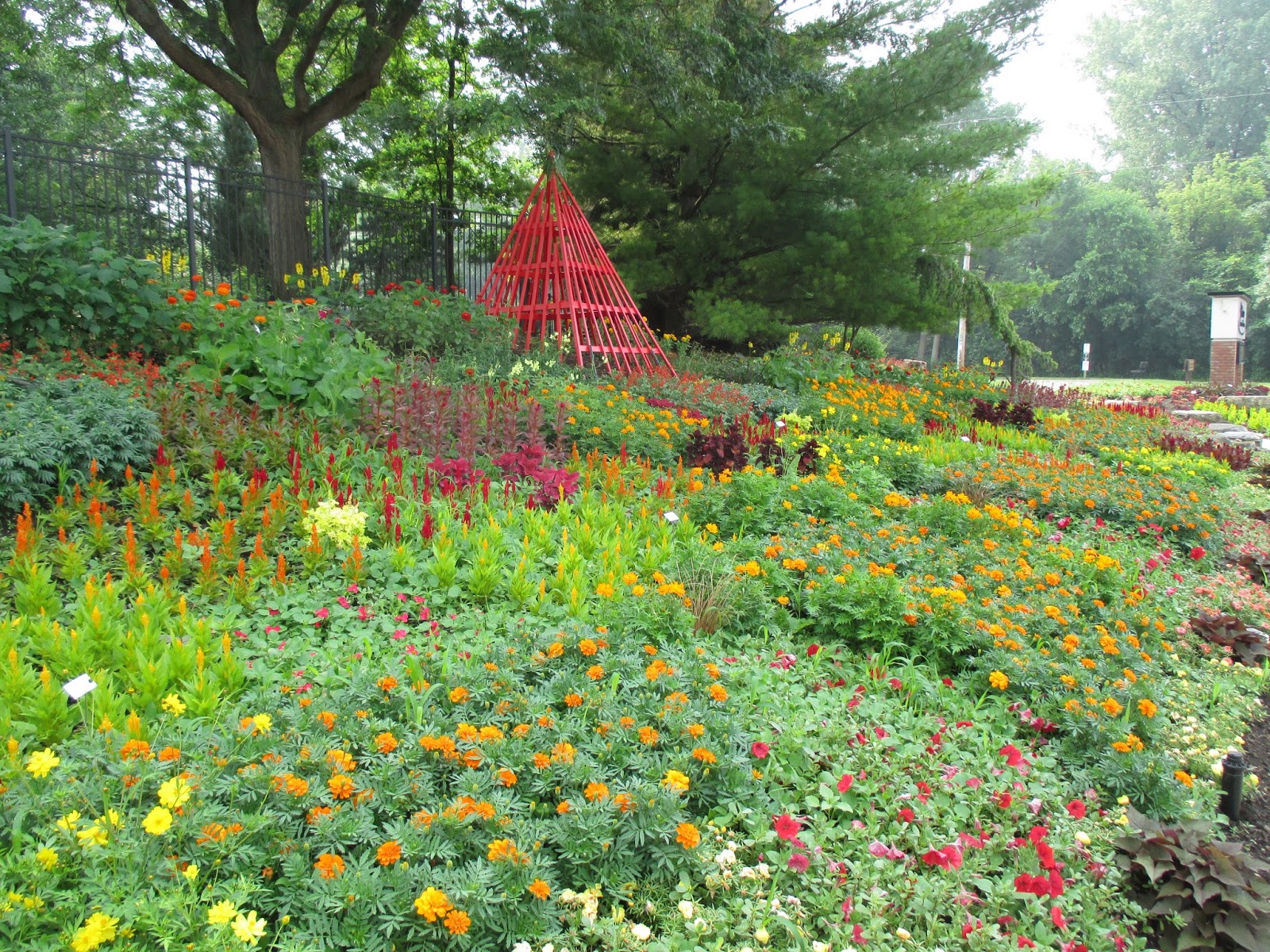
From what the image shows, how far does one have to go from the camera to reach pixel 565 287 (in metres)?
9.16

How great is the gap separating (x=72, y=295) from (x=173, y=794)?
4780mm

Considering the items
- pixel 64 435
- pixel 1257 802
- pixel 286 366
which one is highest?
pixel 286 366

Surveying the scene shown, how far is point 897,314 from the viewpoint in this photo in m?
11.0

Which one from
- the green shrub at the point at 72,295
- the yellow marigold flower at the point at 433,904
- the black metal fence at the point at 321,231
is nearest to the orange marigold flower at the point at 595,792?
the yellow marigold flower at the point at 433,904

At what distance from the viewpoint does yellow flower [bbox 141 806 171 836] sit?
1519 mm

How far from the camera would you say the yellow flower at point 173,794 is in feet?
5.32

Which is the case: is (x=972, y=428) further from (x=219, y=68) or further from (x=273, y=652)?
(x=219, y=68)

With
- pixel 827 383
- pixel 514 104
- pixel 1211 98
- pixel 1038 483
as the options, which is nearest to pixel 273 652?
pixel 1038 483

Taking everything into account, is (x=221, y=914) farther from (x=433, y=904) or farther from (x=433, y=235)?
(x=433, y=235)

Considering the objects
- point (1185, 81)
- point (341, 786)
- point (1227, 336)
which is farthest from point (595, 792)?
point (1185, 81)

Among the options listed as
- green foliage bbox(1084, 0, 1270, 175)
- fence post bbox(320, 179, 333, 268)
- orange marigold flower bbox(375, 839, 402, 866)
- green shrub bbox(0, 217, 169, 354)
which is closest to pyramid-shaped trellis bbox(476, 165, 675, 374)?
fence post bbox(320, 179, 333, 268)

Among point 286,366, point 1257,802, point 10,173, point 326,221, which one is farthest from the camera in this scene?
point 326,221

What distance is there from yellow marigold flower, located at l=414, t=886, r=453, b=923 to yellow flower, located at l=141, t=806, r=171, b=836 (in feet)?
1.60

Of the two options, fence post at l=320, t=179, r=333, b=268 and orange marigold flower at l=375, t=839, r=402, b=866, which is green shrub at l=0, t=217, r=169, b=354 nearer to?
fence post at l=320, t=179, r=333, b=268
